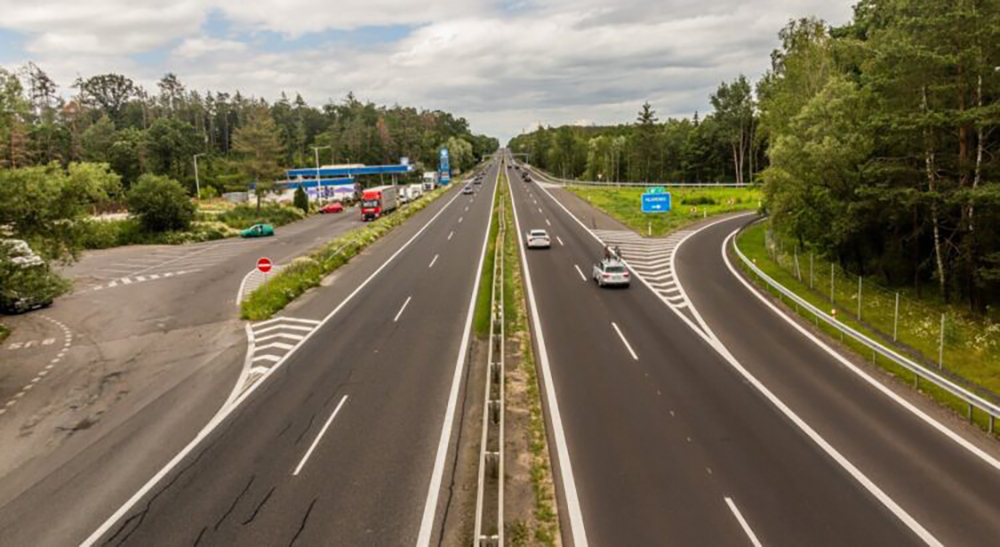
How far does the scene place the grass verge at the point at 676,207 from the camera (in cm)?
5381

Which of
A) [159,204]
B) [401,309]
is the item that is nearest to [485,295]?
[401,309]

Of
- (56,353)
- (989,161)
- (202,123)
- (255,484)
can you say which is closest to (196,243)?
(56,353)

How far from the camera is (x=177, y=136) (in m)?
96.8

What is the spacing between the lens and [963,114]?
21.5 metres

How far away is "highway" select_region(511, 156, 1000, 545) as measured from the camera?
1074 centimetres

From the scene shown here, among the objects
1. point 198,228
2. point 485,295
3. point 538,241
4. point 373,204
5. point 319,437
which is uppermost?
point 373,204

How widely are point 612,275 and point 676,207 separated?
4430 centimetres

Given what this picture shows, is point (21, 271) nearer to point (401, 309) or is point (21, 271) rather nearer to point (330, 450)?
point (401, 309)

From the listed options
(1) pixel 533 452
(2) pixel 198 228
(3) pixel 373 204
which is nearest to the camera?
(1) pixel 533 452

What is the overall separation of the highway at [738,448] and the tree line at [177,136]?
20.4 m

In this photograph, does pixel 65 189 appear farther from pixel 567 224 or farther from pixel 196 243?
pixel 567 224

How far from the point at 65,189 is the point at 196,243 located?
36.0 metres

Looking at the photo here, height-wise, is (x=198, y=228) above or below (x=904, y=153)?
below

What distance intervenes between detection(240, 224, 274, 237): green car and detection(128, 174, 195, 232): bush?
5.12 meters
